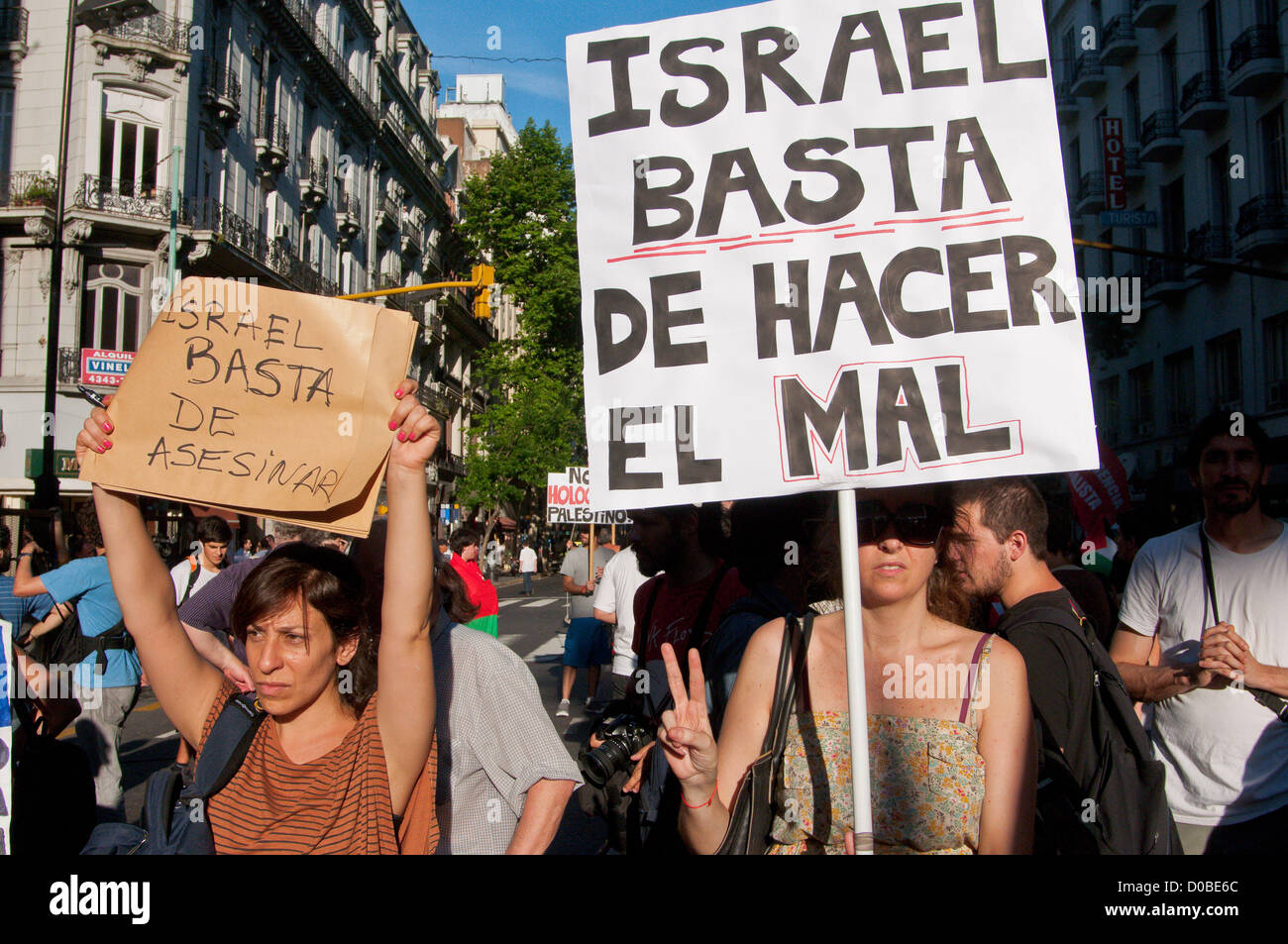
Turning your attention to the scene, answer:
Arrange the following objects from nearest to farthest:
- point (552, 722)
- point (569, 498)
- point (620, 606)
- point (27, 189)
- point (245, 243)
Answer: point (552, 722)
point (620, 606)
point (569, 498)
point (27, 189)
point (245, 243)

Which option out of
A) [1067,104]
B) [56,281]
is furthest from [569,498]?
[1067,104]

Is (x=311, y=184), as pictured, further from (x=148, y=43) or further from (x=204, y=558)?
(x=204, y=558)

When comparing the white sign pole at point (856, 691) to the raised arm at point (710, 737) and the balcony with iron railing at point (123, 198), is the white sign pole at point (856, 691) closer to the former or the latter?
the raised arm at point (710, 737)

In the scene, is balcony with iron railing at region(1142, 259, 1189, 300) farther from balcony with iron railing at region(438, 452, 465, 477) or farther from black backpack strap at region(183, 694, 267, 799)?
balcony with iron railing at region(438, 452, 465, 477)

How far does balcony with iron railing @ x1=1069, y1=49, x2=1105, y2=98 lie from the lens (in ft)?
101

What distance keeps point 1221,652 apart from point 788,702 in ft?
4.91

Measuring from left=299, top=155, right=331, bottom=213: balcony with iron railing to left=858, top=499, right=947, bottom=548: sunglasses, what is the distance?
35170 millimetres

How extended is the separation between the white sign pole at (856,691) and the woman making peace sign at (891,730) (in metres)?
0.10

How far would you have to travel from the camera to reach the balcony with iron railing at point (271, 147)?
31.2m

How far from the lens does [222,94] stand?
28.3 m

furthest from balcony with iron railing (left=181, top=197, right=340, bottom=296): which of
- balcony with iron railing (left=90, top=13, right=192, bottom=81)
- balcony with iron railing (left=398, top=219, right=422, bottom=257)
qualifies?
balcony with iron railing (left=398, top=219, right=422, bottom=257)

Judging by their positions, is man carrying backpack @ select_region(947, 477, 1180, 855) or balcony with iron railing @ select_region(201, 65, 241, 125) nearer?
man carrying backpack @ select_region(947, 477, 1180, 855)

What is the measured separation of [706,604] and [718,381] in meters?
1.62

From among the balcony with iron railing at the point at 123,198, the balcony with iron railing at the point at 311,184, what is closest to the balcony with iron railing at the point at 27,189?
Answer: the balcony with iron railing at the point at 123,198
